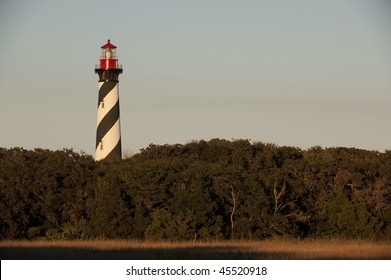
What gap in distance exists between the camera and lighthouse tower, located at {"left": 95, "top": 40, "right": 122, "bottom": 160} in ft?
175

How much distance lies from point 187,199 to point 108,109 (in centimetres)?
1717

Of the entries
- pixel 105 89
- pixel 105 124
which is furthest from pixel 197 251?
pixel 105 89

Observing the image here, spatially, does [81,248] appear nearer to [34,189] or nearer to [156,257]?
[156,257]

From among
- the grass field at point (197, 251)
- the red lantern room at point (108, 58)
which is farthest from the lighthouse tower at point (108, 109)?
the grass field at point (197, 251)

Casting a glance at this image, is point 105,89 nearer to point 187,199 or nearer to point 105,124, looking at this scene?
point 105,124

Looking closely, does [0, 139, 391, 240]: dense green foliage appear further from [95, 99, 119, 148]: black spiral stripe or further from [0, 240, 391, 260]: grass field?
[95, 99, 119, 148]: black spiral stripe

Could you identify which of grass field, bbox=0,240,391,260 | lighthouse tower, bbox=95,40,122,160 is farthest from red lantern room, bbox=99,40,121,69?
grass field, bbox=0,240,391,260

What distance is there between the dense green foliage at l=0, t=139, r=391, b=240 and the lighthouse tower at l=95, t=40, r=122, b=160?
968 cm

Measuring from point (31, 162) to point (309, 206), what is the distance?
10083 mm

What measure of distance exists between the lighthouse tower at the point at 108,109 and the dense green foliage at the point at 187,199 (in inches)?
381

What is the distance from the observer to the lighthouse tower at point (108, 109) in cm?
5325

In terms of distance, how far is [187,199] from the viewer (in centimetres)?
3744

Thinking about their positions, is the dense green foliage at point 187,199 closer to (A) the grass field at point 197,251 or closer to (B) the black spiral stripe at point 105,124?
(A) the grass field at point 197,251

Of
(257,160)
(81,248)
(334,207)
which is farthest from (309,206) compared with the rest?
(81,248)
